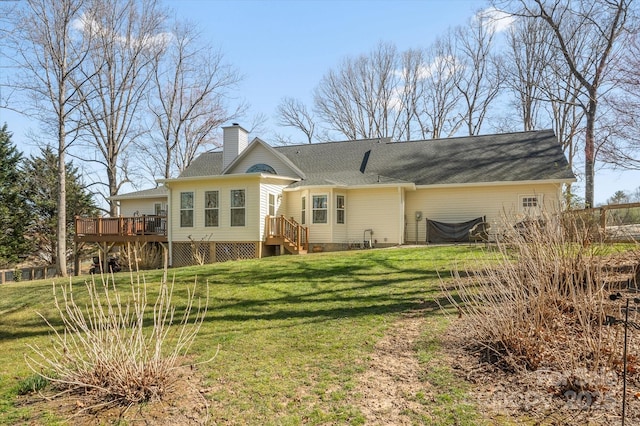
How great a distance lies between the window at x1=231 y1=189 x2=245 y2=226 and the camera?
15039mm

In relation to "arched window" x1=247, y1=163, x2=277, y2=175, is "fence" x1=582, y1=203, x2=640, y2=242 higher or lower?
lower

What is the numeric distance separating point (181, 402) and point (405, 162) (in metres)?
15.9

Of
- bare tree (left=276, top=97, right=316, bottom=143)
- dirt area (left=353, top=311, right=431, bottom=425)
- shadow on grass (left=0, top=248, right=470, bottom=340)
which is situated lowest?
dirt area (left=353, top=311, right=431, bottom=425)

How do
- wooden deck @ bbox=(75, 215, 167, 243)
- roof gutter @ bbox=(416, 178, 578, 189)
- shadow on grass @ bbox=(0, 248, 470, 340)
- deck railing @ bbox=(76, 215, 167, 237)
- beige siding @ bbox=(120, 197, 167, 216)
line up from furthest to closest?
1. beige siding @ bbox=(120, 197, 167, 216)
2. deck railing @ bbox=(76, 215, 167, 237)
3. wooden deck @ bbox=(75, 215, 167, 243)
4. roof gutter @ bbox=(416, 178, 578, 189)
5. shadow on grass @ bbox=(0, 248, 470, 340)

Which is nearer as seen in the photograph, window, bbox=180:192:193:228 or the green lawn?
the green lawn

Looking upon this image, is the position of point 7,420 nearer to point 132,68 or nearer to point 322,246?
point 322,246

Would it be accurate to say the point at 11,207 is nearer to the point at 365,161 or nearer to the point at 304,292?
the point at 365,161

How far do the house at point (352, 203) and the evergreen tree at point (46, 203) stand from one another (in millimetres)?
7710

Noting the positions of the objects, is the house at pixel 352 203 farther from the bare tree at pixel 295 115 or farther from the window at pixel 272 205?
the bare tree at pixel 295 115

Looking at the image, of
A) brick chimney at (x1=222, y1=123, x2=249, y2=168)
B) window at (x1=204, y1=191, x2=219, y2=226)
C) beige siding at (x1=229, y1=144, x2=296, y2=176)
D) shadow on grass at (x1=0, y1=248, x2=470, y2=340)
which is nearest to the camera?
shadow on grass at (x1=0, y1=248, x2=470, y2=340)

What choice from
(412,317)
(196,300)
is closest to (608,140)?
(412,317)

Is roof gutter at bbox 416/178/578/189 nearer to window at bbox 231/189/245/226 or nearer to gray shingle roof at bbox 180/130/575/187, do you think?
gray shingle roof at bbox 180/130/575/187

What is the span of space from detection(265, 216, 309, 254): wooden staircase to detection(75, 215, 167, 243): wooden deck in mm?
5183

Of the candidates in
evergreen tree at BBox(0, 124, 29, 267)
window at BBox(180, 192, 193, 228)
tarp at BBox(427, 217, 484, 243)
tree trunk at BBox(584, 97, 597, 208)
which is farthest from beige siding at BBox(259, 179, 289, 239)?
evergreen tree at BBox(0, 124, 29, 267)
